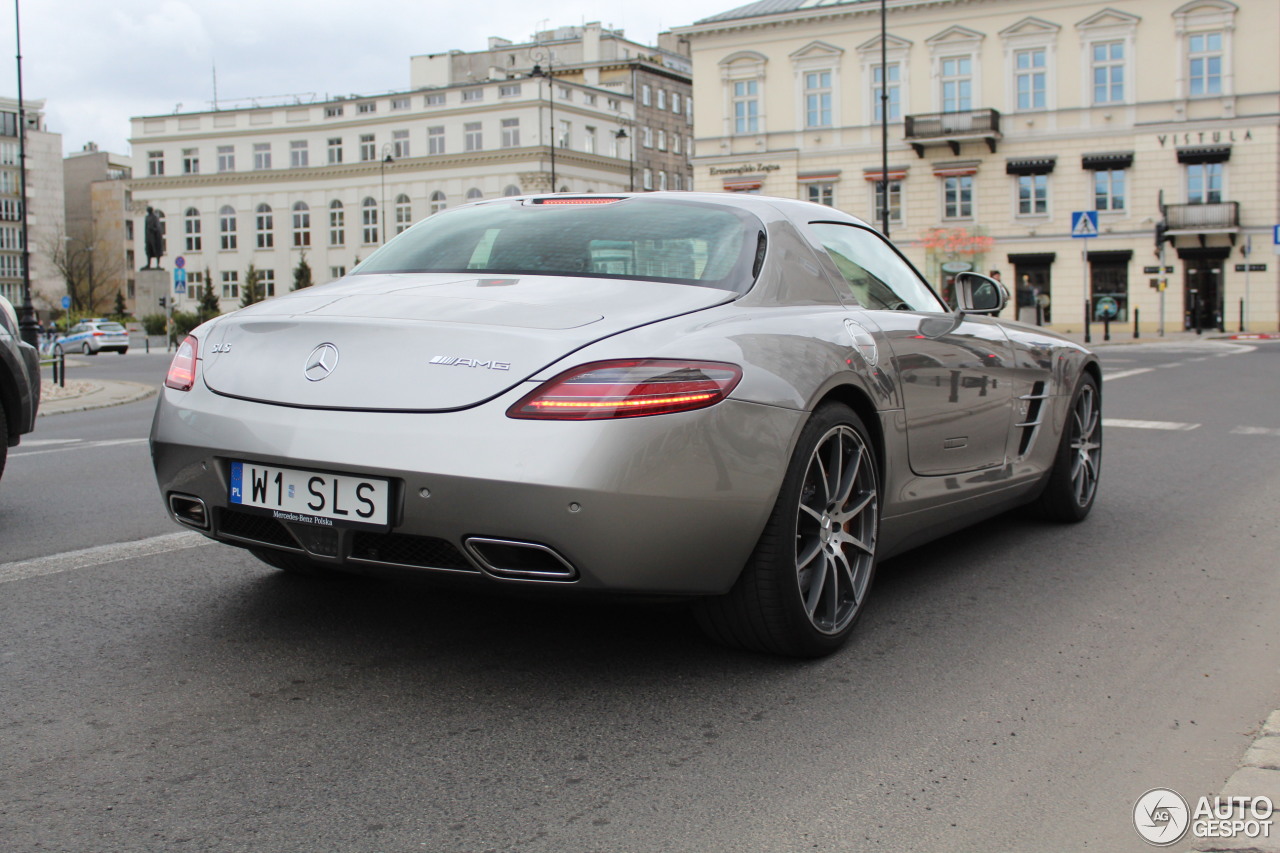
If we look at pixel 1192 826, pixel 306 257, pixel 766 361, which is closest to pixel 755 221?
pixel 766 361

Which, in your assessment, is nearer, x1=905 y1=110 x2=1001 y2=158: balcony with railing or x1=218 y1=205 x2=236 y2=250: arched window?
x1=905 y1=110 x2=1001 y2=158: balcony with railing

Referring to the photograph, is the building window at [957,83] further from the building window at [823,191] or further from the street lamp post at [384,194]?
the street lamp post at [384,194]

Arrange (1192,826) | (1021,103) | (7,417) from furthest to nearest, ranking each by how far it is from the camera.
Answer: (1021,103)
(7,417)
(1192,826)

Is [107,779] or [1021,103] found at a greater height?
[1021,103]

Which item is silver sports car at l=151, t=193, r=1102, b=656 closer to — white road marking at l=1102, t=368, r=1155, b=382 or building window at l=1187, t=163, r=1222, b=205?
white road marking at l=1102, t=368, r=1155, b=382

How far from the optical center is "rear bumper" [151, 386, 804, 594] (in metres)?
3.00

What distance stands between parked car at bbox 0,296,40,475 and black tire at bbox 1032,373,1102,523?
4820 mm

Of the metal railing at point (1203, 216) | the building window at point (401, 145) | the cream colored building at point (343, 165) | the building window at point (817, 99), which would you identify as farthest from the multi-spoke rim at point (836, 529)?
the building window at point (401, 145)

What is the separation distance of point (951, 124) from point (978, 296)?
162 feet

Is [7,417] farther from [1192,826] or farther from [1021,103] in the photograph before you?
[1021,103]

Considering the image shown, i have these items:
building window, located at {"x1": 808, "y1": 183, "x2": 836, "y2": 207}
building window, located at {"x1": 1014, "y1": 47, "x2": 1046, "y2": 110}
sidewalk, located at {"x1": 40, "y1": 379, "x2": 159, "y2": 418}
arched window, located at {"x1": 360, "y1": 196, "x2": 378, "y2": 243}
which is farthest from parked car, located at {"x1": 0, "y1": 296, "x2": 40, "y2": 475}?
arched window, located at {"x1": 360, "y1": 196, "x2": 378, "y2": 243}

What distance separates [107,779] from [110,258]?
406 feet

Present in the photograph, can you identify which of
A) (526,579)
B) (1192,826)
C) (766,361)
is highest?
(766,361)

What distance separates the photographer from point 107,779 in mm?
2713
